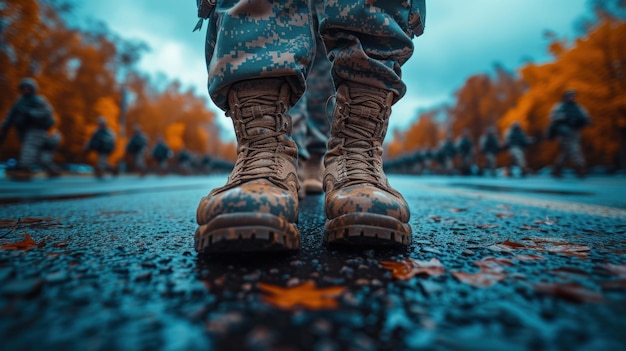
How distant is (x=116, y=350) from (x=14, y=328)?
0.55 feet

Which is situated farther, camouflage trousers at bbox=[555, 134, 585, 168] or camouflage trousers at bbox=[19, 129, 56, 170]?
camouflage trousers at bbox=[555, 134, 585, 168]

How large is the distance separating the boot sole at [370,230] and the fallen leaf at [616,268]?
0.43 metres

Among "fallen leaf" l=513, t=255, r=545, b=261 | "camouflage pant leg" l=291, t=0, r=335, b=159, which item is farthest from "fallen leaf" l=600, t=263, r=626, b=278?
"camouflage pant leg" l=291, t=0, r=335, b=159

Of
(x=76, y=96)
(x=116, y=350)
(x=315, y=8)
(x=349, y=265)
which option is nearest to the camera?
(x=116, y=350)

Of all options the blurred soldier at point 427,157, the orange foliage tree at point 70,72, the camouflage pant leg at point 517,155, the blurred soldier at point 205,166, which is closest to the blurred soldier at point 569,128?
the camouflage pant leg at point 517,155

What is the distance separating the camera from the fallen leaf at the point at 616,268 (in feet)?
2.14

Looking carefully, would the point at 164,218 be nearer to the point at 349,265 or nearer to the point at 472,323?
the point at 349,265

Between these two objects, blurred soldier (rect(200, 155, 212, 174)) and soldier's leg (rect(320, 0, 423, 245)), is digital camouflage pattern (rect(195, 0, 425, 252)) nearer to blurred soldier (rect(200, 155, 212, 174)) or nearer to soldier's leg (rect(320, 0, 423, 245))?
soldier's leg (rect(320, 0, 423, 245))

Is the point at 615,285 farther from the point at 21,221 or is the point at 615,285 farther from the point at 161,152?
the point at 161,152

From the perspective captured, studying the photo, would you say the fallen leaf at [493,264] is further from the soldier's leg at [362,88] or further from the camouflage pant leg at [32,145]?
the camouflage pant leg at [32,145]

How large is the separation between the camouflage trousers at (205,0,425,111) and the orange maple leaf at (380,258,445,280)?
2.20 ft

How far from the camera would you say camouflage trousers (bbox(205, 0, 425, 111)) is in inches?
40.4

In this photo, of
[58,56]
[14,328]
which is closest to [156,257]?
[14,328]

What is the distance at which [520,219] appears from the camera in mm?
1483
